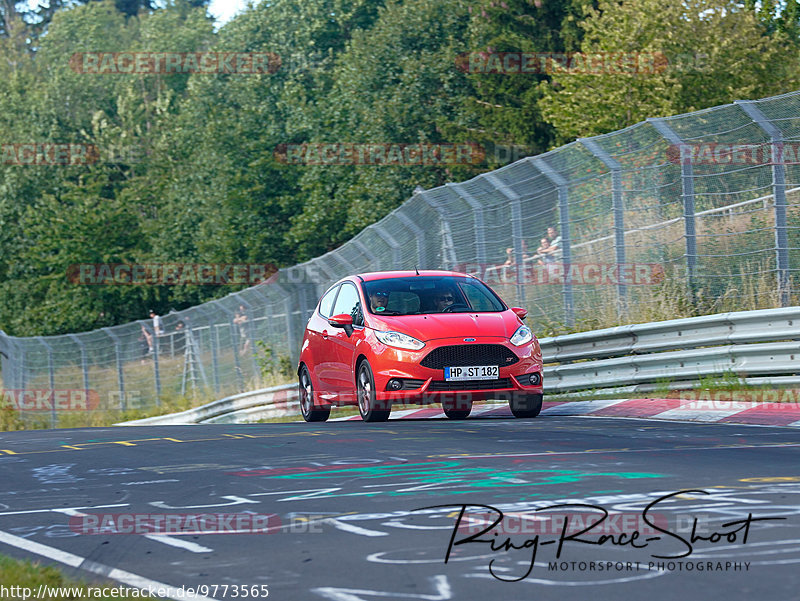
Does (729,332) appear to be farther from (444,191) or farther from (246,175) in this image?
(246,175)

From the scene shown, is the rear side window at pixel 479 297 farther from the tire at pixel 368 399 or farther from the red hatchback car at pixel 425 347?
the tire at pixel 368 399

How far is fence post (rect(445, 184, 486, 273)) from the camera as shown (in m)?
18.7

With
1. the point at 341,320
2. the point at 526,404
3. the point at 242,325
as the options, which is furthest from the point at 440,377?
the point at 242,325

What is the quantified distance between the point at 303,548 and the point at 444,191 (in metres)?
13.7

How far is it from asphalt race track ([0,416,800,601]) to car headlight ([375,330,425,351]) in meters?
1.68

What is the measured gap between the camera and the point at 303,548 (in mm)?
5910

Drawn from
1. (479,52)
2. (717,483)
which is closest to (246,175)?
(479,52)

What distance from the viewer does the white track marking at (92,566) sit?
16.6 feet

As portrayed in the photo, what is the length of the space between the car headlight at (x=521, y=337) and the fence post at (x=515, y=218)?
4394 mm

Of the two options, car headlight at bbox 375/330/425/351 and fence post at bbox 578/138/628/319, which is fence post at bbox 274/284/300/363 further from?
car headlight at bbox 375/330/425/351

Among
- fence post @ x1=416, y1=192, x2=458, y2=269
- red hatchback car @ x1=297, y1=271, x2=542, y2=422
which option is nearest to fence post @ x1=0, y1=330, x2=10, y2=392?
fence post @ x1=416, y1=192, x2=458, y2=269

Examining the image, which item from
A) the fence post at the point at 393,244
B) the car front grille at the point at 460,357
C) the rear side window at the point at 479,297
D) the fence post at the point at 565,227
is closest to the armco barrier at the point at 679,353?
the fence post at the point at 565,227

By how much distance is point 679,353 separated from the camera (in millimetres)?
14227

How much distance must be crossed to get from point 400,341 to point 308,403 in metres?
3.31
